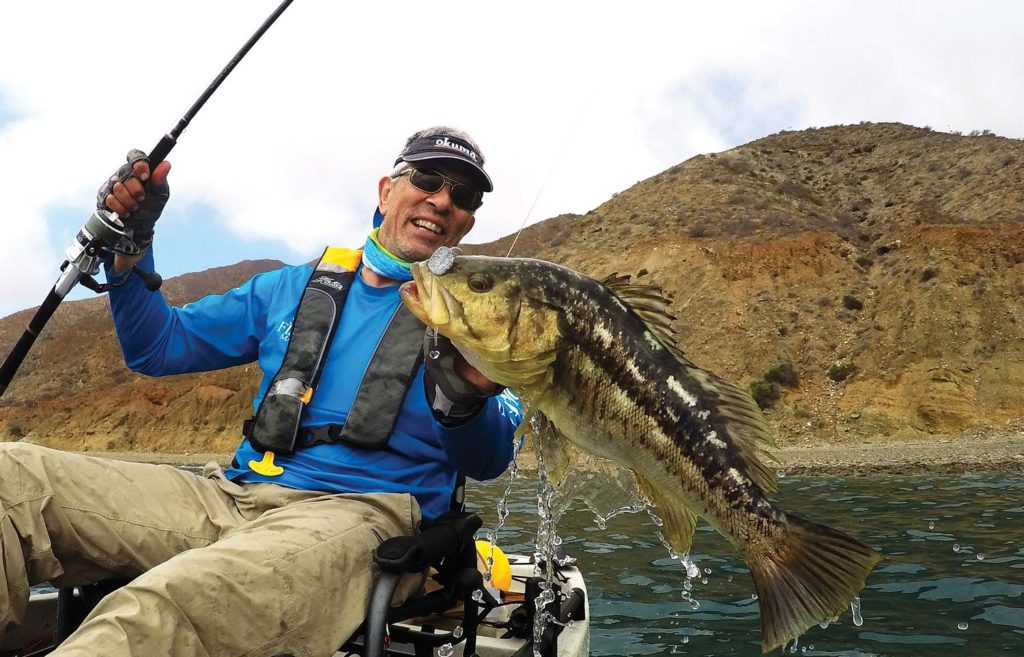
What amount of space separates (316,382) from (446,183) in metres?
1.29

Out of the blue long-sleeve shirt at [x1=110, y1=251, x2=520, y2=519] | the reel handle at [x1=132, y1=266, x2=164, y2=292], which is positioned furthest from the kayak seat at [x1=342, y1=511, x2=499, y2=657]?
the reel handle at [x1=132, y1=266, x2=164, y2=292]

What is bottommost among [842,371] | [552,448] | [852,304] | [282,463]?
[282,463]

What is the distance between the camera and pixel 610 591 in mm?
7449

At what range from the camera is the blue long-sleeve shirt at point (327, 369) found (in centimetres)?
324

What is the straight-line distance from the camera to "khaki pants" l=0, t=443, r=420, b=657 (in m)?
2.22

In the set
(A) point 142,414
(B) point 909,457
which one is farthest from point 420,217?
(A) point 142,414

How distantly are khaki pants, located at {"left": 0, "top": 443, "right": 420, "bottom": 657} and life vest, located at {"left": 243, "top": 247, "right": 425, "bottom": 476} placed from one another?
0.24 metres

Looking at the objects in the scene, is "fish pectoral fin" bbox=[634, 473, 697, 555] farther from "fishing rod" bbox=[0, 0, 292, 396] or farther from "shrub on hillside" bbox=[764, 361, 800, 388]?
"shrub on hillside" bbox=[764, 361, 800, 388]

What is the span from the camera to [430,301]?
274 centimetres

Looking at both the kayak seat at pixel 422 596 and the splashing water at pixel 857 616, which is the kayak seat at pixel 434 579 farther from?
the splashing water at pixel 857 616

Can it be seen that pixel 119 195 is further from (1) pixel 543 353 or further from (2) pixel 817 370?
(2) pixel 817 370

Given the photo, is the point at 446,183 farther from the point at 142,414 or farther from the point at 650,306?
the point at 142,414

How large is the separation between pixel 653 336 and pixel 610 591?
533cm

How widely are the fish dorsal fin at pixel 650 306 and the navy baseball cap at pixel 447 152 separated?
135 cm
